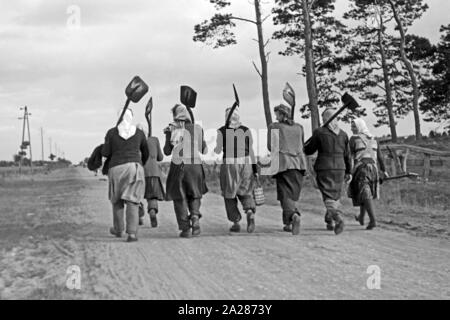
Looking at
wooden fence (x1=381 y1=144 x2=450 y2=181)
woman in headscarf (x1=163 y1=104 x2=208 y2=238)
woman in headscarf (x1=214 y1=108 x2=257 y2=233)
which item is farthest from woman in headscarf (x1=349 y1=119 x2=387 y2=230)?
wooden fence (x1=381 y1=144 x2=450 y2=181)

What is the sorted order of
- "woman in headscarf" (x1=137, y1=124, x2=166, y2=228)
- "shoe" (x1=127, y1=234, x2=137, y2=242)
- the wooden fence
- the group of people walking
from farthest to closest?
the wooden fence, "woman in headscarf" (x1=137, y1=124, x2=166, y2=228), the group of people walking, "shoe" (x1=127, y1=234, x2=137, y2=242)

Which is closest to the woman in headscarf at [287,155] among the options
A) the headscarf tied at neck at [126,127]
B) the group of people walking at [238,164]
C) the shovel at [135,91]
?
the group of people walking at [238,164]

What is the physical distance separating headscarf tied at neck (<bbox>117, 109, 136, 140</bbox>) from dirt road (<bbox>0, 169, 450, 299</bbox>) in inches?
60.4

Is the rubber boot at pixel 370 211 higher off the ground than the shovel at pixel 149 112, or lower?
lower

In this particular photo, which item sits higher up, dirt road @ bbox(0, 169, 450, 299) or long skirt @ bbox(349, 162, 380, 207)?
long skirt @ bbox(349, 162, 380, 207)

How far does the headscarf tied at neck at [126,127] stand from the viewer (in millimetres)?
9471

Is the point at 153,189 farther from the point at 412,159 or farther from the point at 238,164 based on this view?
the point at 412,159

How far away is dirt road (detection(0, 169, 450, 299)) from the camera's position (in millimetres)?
6074

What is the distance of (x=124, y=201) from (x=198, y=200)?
1138mm

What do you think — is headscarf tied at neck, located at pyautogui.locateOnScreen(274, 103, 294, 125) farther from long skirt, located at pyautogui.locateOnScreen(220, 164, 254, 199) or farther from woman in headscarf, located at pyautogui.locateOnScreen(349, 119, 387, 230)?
woman in headscarf, located at pyautogui.locateOnScreen(349, 119, 387, 230)

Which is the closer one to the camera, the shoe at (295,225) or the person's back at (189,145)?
the shoe at (295,225)

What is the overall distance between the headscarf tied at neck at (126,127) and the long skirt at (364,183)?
12.0ft

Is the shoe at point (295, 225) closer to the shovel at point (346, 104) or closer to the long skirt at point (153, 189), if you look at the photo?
the shovel at point (346, 104)
